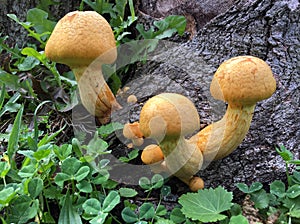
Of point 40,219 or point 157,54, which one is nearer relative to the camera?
point 40,219

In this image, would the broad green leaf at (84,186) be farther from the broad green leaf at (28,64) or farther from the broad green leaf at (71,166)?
the broad green leaf at (28,64)

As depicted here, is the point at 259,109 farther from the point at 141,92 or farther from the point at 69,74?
the point at 69,74

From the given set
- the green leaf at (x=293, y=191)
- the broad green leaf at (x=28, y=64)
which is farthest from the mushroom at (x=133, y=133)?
the broad green leaf at (x=28, y=64)

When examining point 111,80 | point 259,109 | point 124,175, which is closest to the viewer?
point 124,175

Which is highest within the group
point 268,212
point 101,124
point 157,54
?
point 157,54

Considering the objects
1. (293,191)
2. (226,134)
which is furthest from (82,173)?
(293,191)

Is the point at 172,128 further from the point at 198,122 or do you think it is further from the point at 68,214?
the point at 68,214

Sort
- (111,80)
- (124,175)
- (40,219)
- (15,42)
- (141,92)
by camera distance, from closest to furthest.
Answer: (40,219), (124,175), (141,92), (111,80), (15,42)

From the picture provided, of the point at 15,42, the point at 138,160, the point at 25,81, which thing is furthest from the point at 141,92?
the point at 15,42
